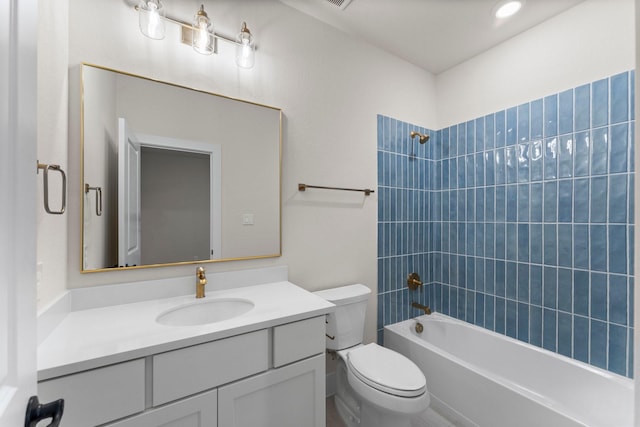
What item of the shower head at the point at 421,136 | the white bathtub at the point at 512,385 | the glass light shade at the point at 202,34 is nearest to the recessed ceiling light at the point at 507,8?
the shower head at the point at 421,136

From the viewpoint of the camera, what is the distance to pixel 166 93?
4.33ft

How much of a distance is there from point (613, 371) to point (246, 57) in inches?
104

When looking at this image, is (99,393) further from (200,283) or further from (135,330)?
(200,283)

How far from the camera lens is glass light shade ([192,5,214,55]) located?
132 centimetres

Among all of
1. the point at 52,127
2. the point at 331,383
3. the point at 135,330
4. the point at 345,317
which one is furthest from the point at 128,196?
the point at 331,383

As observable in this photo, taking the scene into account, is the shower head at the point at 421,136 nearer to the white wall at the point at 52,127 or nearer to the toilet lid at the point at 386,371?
the toilet lid at the point at 386,371

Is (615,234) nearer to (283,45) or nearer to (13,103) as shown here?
(283,45)

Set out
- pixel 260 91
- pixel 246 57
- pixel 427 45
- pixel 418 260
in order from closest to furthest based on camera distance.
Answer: pixel 246 57
pixel 260 91
pixel 427 45
pixel 418 260

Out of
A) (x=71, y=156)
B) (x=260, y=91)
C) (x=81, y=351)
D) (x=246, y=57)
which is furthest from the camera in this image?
(x=260, y=91)

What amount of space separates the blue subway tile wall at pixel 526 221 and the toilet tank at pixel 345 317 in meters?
0.40

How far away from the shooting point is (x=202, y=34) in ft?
4.39

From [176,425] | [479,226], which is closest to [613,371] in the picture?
[479,226]

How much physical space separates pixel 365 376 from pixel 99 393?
3.55ft

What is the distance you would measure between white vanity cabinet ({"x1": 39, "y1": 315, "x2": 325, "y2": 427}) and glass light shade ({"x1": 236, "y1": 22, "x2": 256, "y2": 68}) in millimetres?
1362
